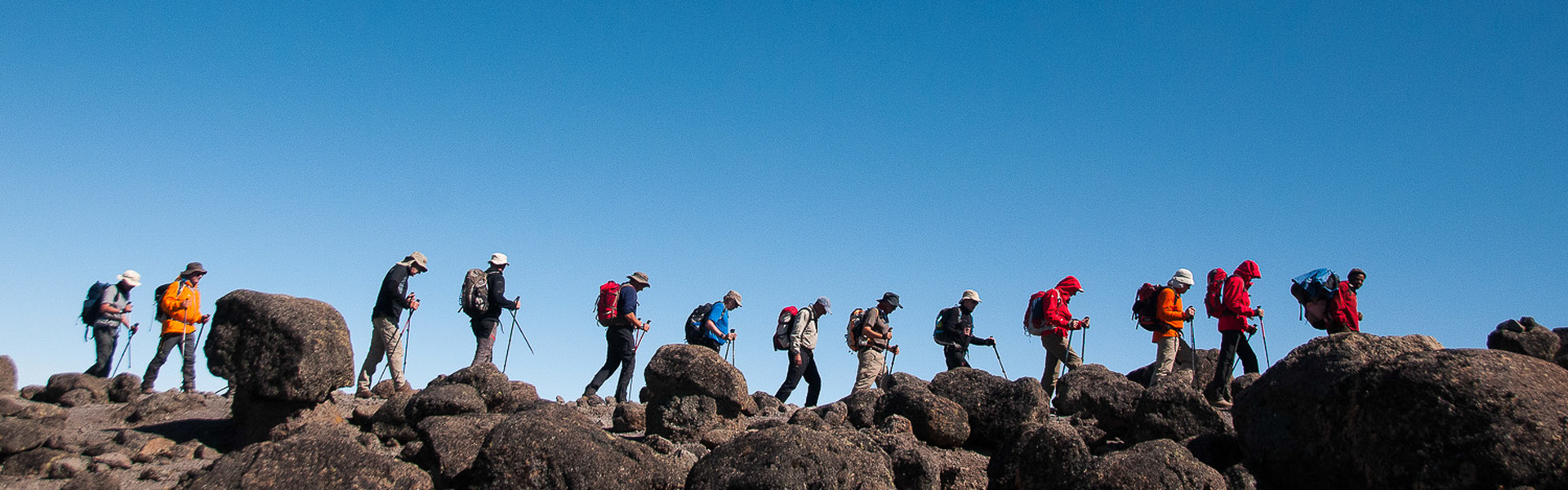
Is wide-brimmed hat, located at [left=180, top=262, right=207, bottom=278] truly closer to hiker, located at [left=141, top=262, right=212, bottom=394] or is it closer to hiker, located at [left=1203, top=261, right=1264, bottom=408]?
hiker, located at [left=141, top=262, right=212, bottom=394]

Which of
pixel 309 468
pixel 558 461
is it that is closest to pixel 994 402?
pixel 558 461

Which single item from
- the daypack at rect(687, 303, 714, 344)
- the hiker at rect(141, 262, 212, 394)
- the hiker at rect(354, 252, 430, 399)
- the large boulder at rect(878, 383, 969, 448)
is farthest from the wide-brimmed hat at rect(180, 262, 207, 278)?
the large boulder at rect(878, 383, 969, 448)

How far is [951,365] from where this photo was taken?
17.5 m

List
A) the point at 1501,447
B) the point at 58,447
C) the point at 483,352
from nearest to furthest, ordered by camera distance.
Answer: the point at 1501,447
the point at 58,447
the point at 483,352

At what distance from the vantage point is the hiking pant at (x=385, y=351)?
15578mm

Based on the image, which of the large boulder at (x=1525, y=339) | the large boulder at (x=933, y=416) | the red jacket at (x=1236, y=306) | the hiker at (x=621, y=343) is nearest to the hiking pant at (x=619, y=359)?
the hiker at (x=621, y=343)

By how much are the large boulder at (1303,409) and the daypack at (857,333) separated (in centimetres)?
767

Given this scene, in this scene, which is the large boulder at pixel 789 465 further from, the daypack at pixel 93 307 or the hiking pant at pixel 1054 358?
the daypack at pixel 93 307

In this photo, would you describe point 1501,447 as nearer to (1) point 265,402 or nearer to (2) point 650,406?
(2) point 650,406

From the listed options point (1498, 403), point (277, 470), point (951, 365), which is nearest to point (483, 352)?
point (277, 470)

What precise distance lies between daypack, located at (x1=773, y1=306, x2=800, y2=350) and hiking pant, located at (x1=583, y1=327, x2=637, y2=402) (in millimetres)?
2723

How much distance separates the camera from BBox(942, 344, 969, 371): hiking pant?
1734cm

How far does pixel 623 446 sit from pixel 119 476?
6.24m

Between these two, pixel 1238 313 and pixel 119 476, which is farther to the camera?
pixel 1238 313
